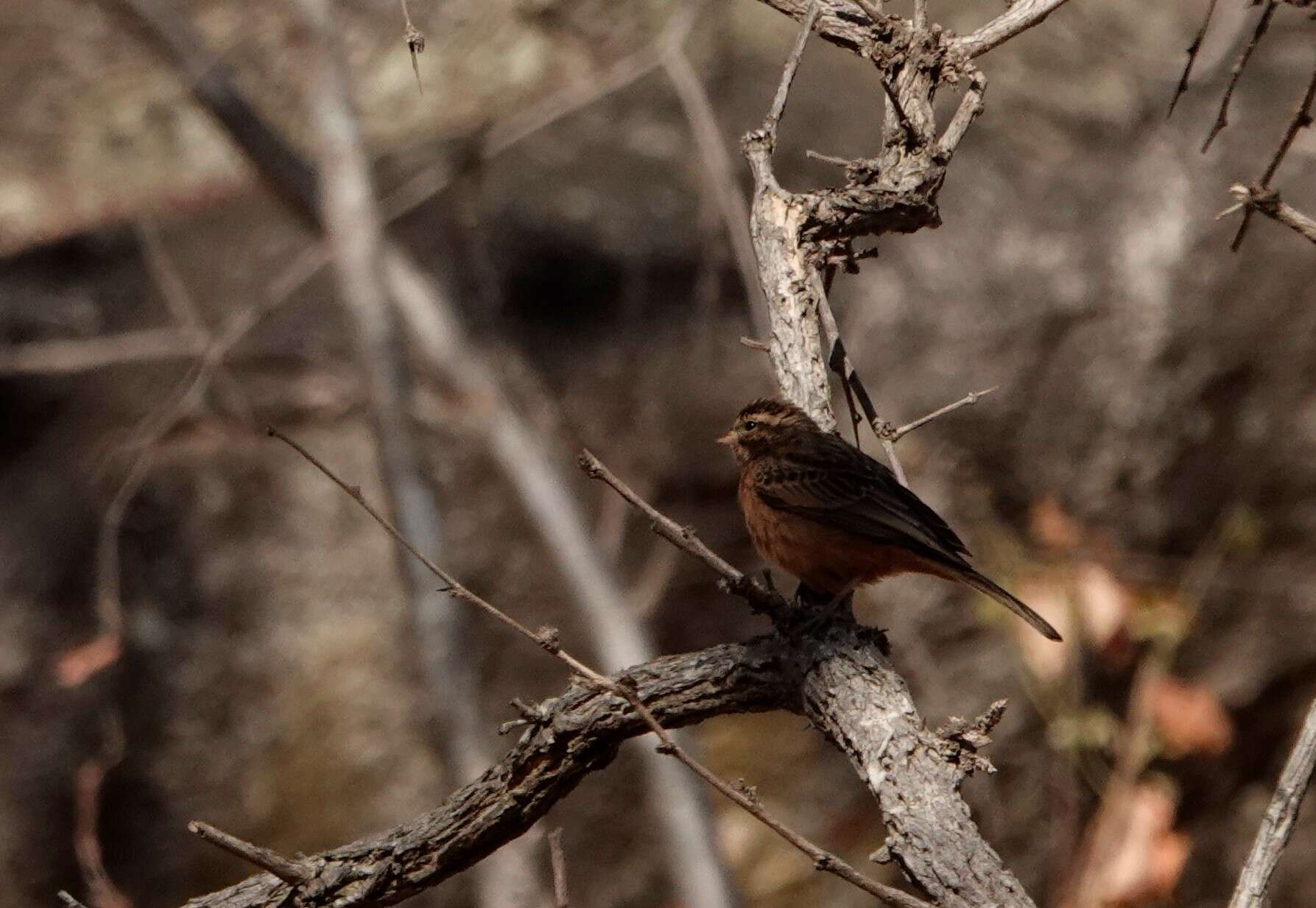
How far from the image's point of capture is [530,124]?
7.88 m

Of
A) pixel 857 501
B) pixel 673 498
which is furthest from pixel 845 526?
pixel 673 498

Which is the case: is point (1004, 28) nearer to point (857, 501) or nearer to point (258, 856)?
point (857, 501)

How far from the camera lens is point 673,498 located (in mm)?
7543

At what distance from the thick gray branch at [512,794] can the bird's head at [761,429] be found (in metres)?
1.35

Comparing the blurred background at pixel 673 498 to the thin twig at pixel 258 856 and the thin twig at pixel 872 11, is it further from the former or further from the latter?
the thin twig at pixel 258 856

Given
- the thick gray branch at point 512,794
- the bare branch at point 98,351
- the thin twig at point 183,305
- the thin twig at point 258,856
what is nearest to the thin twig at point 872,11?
the thick gray branch at point 512,794

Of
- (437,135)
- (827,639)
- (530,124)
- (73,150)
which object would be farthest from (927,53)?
(73,150)

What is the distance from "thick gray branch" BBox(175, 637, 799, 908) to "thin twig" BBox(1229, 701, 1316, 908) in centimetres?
108

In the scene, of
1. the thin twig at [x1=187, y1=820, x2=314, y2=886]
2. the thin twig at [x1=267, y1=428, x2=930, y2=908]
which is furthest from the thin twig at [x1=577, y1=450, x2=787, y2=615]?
the thin twig at [x1=187, y1=820, x2=314, y2=886]

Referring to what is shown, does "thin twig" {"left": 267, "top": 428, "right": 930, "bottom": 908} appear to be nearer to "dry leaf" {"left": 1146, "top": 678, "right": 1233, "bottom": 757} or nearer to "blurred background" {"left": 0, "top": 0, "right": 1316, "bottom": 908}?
"blurred background" {"left": 0, "top": 0, "right": 1316, "bottom": 908}

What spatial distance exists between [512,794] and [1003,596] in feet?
5.73

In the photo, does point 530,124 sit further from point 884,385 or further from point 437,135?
point 884,385

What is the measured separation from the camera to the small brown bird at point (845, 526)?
4.40m

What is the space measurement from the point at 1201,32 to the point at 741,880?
5.23 m
